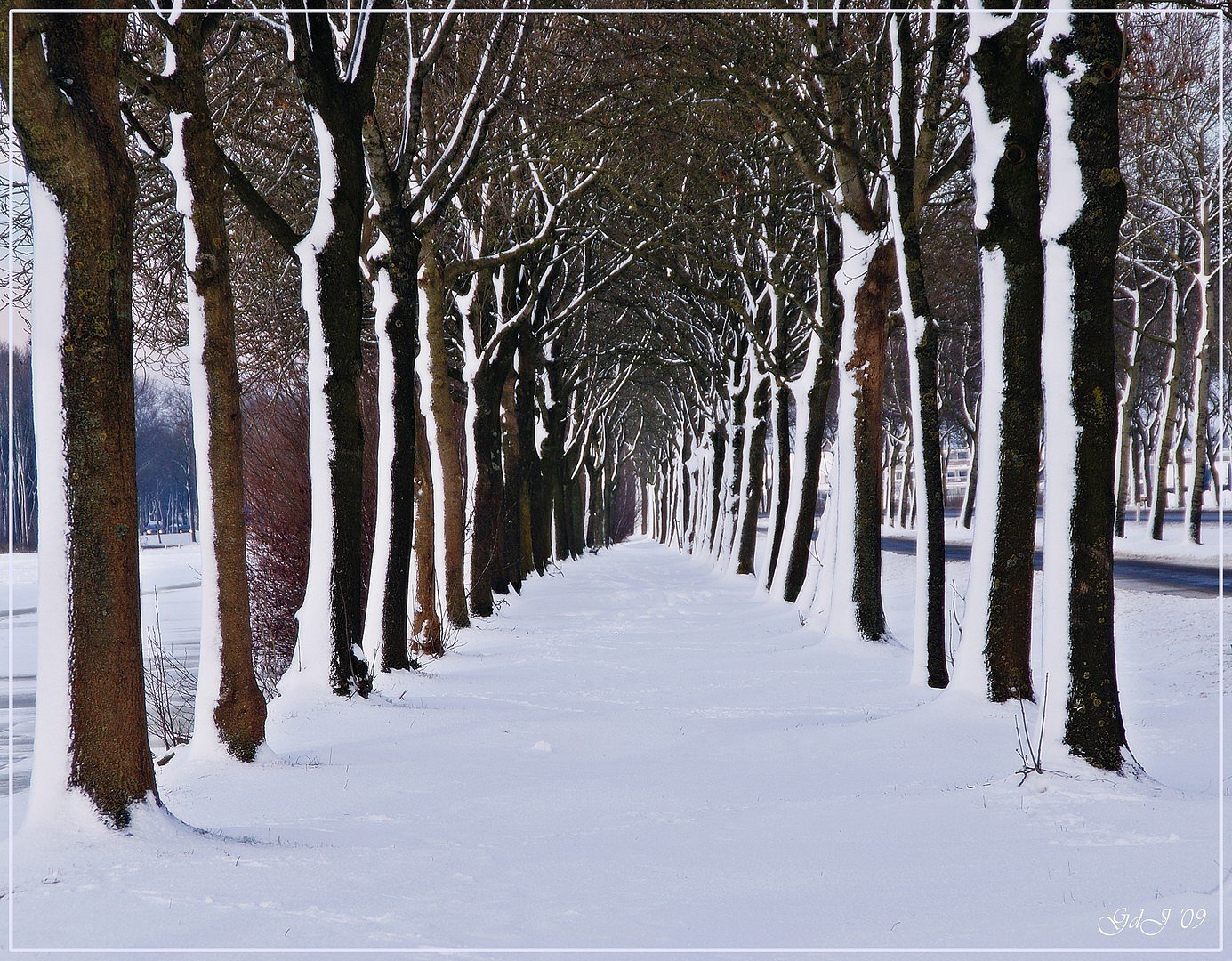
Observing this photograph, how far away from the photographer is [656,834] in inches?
201

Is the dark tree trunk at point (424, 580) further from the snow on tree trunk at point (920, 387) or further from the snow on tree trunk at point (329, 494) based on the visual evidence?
the snow on tree trunk at point (920, 387)

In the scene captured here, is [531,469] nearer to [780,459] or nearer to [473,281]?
[780,459]

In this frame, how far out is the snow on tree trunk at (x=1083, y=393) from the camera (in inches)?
217

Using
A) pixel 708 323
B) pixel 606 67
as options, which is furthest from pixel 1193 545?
pixel 606 67

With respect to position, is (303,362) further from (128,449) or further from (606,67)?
(128,449)

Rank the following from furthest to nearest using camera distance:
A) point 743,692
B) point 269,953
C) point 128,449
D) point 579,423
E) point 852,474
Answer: point 579,423, point 852,474, point 743,692, point 128,449, point 269,953

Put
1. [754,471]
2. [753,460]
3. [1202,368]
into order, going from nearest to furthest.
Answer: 1. [753,460]
2. [754,471]
3. [1202,368]

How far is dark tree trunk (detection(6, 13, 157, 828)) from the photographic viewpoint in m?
4.30

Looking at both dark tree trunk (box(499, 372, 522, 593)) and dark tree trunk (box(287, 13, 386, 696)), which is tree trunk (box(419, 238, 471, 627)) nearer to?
dark tree trunk (box(287, 13, 386, 696))

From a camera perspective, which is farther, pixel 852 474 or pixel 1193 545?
pixel 1193 545

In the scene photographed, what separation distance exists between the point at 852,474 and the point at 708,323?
14369 mm

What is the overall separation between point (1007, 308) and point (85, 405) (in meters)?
5.67

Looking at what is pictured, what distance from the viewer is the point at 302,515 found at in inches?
646

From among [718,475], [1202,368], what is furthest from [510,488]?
[1202,368]
